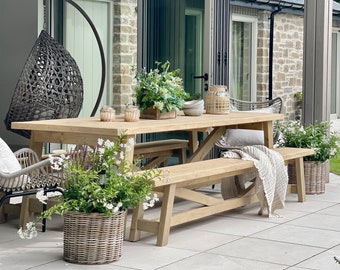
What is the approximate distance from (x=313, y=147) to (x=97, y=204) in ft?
11.2

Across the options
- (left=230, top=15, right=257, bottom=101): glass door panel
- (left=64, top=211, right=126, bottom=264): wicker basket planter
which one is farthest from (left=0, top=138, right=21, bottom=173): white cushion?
(left=230, top=15, right=257, bottom=101): glass door panel

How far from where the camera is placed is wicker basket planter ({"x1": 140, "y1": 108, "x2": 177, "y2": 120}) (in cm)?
648

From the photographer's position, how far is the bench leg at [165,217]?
5578 millimetres

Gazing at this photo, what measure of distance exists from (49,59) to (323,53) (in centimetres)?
297

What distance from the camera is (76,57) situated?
339 inches

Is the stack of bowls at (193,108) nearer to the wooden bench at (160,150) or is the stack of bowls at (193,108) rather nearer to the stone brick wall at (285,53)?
the wooden bench at (160,150)

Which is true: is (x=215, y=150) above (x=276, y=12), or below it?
below

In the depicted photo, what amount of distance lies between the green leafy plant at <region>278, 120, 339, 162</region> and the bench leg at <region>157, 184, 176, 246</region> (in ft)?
8.13

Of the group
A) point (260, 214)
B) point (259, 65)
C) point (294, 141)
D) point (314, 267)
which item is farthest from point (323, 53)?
point (314, 267)

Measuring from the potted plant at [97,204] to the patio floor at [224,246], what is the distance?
0.35 ft

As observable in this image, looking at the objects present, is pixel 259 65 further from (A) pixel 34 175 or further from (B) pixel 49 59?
(A) pixel 34 175

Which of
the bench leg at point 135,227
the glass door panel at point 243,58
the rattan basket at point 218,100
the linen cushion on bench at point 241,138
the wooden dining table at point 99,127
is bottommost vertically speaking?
the bench leg at point 135,227

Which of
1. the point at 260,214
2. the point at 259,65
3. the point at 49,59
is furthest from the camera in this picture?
the point at 259,65

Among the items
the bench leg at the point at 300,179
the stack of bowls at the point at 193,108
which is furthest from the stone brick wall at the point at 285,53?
the stack of bowls at the point at 193,108
